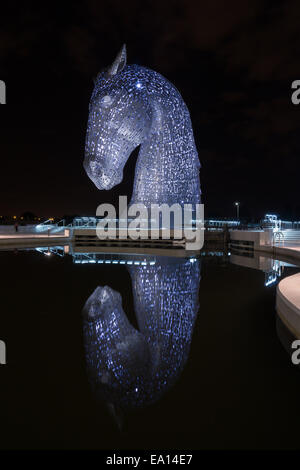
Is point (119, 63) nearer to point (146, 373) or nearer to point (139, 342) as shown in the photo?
point (139, 342)

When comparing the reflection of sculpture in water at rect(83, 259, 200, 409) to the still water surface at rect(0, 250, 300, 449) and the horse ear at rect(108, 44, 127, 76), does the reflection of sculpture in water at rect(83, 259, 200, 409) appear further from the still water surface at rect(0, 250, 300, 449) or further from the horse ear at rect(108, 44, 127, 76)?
the horse ear at rect(108, 44, 127, 76)

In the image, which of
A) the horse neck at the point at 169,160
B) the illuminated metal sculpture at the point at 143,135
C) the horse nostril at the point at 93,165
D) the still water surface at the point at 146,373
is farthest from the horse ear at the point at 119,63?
the still water surface at the point at 146,373

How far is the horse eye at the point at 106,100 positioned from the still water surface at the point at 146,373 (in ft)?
31.3

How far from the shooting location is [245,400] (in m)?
2.41

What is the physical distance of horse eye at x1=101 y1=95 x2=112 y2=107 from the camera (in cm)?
1344

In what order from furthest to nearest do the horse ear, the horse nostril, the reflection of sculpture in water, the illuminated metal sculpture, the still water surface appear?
the horse nostril
the illuminated metal sculpture
the horse ear
the reflection of sculpture in water
the still water surface

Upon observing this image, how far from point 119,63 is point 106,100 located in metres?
1.33

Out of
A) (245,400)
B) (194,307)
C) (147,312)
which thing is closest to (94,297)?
(147,312)

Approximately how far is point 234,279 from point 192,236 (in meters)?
8.09

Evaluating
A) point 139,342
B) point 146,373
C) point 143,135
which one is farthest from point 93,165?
point 146,373

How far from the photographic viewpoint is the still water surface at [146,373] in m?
2.07

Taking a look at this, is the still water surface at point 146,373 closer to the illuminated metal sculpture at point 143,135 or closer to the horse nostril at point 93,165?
the horse nostril at point 93,165

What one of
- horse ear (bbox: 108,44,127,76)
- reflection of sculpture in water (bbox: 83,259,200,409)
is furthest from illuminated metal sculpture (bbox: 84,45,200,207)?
reflection of sculpture in water (bbox: 83,259,200,409)

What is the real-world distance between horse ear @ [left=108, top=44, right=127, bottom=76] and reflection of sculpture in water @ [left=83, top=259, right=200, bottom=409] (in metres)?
9.76
